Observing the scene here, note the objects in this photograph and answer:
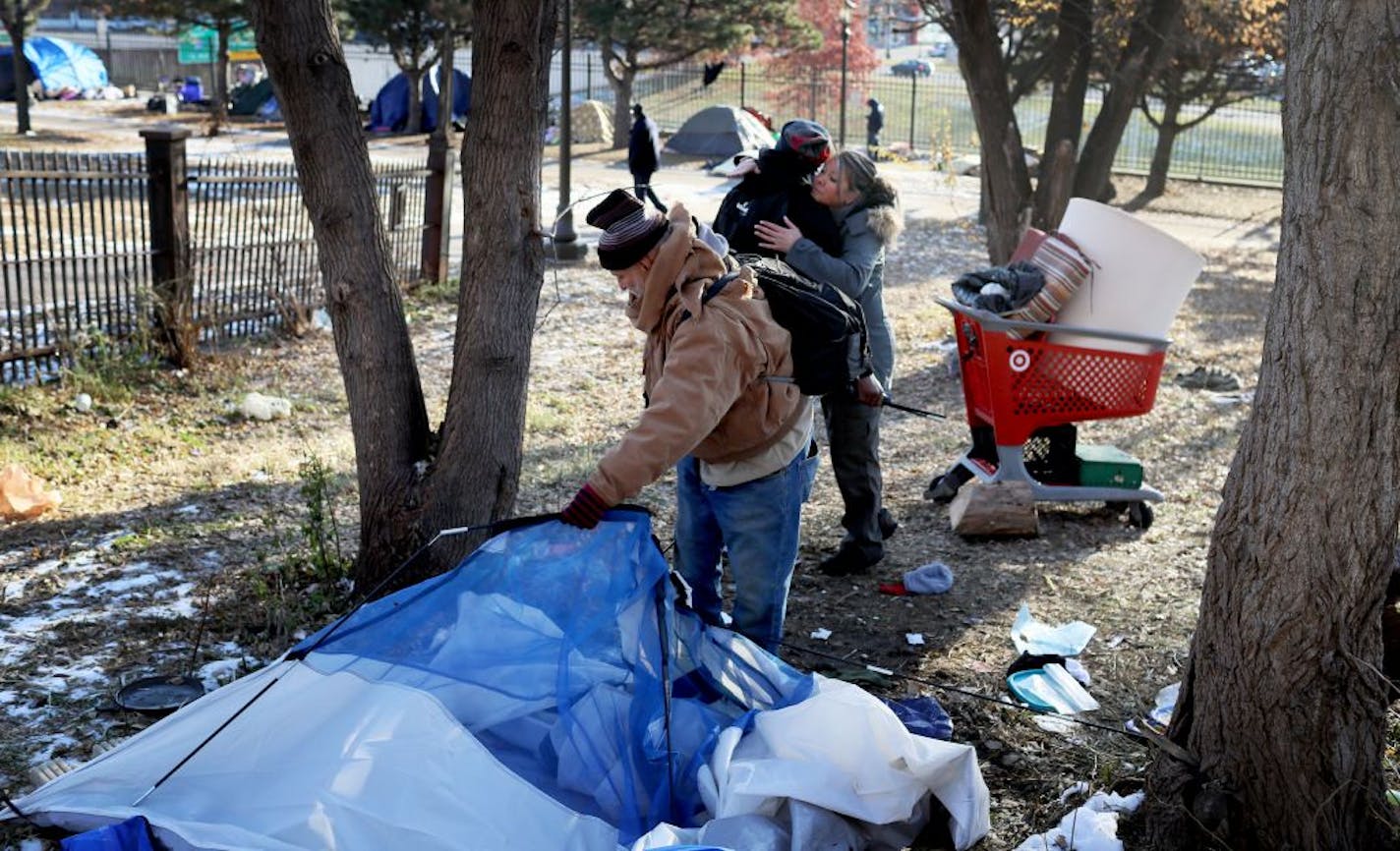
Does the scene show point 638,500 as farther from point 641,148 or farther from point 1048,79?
point 1048,79

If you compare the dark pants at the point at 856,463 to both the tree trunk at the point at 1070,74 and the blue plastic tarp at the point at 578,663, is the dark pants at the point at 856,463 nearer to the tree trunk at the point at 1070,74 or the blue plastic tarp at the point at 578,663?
the blue plastic tarp at the point at 578,663

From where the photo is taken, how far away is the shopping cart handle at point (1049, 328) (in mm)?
5695

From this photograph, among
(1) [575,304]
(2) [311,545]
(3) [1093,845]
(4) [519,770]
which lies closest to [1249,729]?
(3) [1093,845]

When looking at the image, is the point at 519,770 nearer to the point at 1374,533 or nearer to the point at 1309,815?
the point at 1309,815

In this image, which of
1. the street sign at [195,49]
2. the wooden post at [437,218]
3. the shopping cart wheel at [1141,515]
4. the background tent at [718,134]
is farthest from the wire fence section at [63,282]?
the street sign at [195,49]

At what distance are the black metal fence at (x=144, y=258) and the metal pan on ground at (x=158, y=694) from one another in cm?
397

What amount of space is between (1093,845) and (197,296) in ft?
23.7

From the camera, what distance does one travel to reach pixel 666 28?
27.6m

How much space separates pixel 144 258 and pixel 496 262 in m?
4.74

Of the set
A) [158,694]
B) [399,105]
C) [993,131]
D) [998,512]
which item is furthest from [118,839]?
[399,105]

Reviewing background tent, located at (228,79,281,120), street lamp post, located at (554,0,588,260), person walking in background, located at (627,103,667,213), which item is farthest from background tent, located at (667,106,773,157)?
person walking in background, located at (627,103,667,213)

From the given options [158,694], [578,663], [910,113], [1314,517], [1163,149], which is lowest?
[158,694]

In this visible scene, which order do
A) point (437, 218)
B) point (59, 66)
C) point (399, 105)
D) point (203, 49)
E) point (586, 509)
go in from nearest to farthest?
point (586, 509), point (437, 218), point (399, 105), point (59, 66), point (203, 49)

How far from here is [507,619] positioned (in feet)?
11.3
